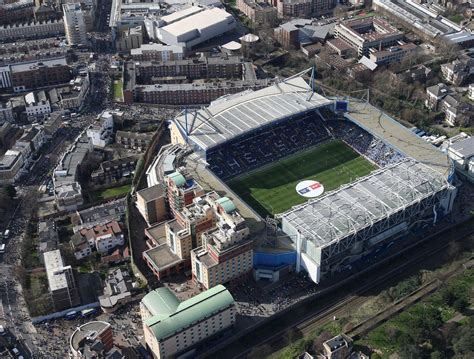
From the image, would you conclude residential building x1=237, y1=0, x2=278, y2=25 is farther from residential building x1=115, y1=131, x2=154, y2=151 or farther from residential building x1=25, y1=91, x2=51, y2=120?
residential building x1=25, y1=91, x2=51, y2=120

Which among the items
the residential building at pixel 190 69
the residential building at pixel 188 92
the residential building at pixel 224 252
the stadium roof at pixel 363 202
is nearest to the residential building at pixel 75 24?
the residential building at pixel 190 69

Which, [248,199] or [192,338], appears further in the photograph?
[248,199]

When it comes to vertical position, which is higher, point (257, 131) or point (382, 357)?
point (257, 131)

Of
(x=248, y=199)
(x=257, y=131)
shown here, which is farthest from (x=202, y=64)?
(x=248, y=199)

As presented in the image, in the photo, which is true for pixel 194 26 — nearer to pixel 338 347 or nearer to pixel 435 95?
pixel 435 95

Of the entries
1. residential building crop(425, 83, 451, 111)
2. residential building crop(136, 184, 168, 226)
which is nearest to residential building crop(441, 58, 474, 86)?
residential building crop(425, 83, 451, 111)

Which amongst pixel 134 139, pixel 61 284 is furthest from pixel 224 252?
pixel 134 139

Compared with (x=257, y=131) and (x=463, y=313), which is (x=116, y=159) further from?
(x=463, y=313)
